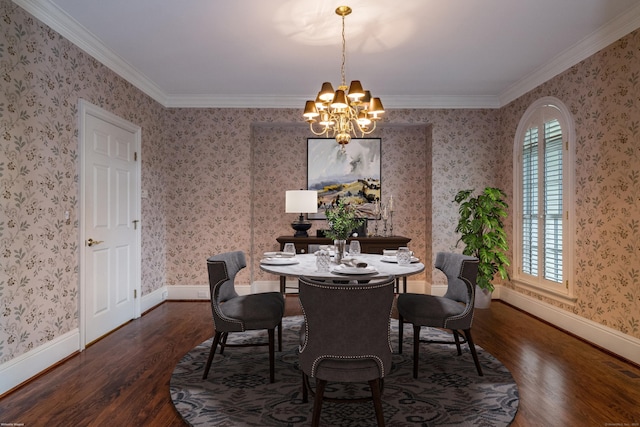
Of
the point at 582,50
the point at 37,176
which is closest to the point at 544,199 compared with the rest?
the point at 582,50

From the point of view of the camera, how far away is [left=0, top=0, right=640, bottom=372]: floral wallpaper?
2736 millimetres

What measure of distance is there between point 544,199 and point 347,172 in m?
2.52

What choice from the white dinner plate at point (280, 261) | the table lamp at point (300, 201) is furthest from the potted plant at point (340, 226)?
the table lamp at point (300, 201)

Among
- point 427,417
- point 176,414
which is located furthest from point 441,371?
point 176,414

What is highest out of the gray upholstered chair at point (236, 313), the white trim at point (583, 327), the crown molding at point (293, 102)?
the crown molding at point (293, 102)

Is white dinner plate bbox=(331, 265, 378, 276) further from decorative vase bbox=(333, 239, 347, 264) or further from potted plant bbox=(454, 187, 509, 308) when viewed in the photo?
potted plant bbox=(454, 187, 509, 308)

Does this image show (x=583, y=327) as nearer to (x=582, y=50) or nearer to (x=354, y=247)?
(x=354, y=247)

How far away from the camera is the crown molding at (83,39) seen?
9.41ft

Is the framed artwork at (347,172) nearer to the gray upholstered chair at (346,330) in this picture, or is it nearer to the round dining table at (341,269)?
the round dining table at (341,269)

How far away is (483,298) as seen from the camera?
15.6ft

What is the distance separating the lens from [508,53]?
387 cm

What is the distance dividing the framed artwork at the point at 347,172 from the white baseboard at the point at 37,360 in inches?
131

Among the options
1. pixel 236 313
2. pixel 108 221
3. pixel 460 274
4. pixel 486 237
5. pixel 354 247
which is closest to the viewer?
pixel 236 313

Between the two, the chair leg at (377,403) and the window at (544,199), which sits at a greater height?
the window at (544,199)
